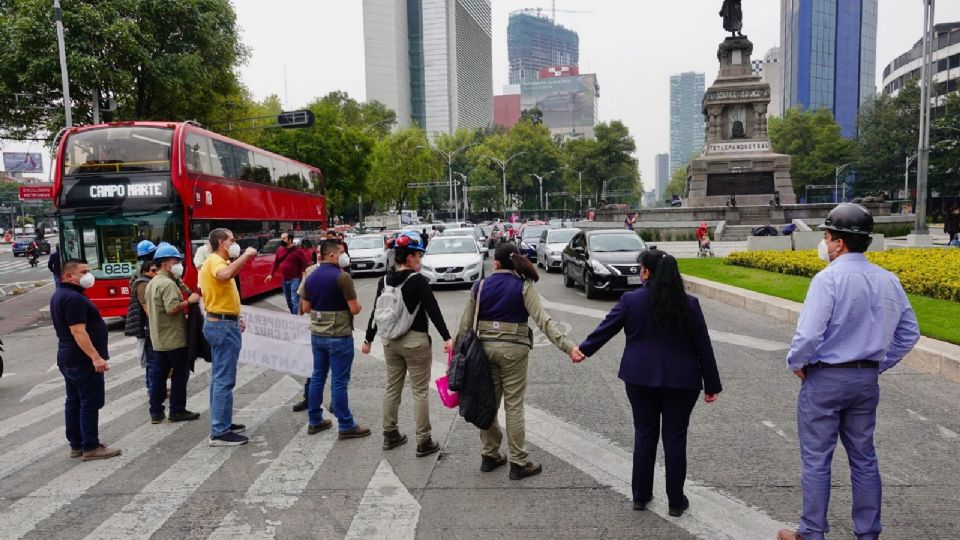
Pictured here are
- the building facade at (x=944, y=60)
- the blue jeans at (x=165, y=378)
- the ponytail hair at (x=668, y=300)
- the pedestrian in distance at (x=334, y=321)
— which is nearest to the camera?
the ponytail hair at (x=668, y=300)

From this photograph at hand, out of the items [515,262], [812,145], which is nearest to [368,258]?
[515,262]

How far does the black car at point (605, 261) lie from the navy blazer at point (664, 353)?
9.36 metres

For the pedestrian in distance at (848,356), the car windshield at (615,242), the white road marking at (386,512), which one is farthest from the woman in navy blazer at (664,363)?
the car windshield at (615,242)

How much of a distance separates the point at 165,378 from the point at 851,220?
20.2 feet

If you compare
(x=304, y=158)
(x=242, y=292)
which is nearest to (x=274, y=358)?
(x=242, y=292)

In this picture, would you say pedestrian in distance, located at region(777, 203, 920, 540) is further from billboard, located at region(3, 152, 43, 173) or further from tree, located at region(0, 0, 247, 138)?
billboard, located at region(3, 152, 43, 173)

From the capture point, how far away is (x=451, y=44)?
471 feet

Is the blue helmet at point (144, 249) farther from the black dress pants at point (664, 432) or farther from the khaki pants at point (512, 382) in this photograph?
the black dress pants at point (664, 432)

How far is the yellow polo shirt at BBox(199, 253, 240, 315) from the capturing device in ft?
19.1

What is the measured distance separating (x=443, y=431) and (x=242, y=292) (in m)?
10.6

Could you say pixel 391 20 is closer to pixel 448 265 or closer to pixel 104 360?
pixel 448 265

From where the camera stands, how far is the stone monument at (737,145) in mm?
36250

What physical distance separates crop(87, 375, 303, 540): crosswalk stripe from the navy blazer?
3.25m

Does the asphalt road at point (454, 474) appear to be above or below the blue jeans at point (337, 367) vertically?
below
